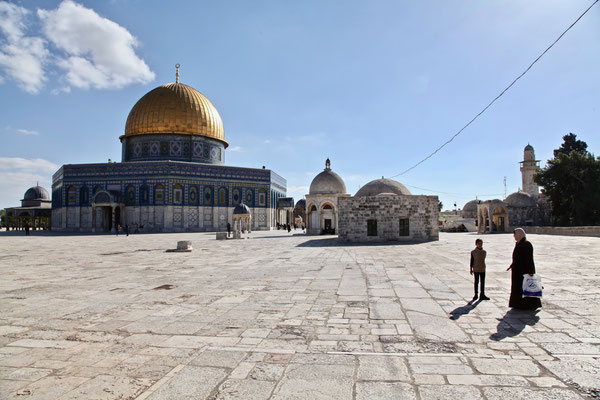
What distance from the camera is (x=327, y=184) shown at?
113ft

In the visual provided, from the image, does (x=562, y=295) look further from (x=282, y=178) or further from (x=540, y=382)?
(x=282, y=178)

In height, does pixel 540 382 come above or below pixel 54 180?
below

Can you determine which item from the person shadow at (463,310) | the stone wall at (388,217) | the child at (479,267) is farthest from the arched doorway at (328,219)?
the person shadow at (463,310)

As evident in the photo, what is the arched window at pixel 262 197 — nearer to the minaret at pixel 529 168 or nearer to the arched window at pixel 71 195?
the arched window at pixel 71 195

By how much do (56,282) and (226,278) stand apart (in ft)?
12.0

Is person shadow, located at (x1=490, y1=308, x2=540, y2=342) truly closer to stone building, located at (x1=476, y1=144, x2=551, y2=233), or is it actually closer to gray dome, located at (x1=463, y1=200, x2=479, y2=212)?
Answer: stone building, located at (x1=476, y1=144, x2=551, y2=233)

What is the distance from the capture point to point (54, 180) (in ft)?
156

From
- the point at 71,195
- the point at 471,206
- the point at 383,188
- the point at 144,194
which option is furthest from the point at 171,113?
the point at 471,206

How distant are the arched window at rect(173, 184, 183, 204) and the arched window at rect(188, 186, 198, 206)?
0.92 meters

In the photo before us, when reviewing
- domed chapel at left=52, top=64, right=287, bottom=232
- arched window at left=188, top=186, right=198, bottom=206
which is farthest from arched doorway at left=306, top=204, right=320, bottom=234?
arched window at left=188, top=186, right=198, bottom=206

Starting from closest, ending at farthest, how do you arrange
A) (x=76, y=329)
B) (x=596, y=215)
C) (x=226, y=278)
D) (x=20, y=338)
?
1. (x=20, y=338)
2. (x=76, y=329)
3. (x=226, y=278)
4. (x=596, y=215)

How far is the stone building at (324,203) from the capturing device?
34.0m

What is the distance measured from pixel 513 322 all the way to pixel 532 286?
0.86 m

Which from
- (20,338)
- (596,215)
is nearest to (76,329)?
(20,338)
